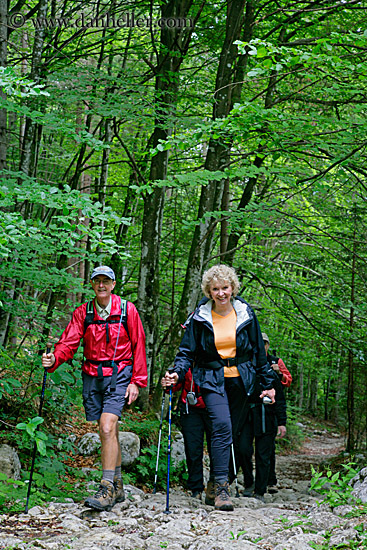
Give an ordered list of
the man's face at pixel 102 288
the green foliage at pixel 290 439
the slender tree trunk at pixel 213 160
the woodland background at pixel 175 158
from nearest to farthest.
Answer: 1. the man's face at pixel 102 288
2. the woodland background at pixel 175 158
3. the slender tree trunk at pixel 213 160
4. the green foliage at pixel 290 439

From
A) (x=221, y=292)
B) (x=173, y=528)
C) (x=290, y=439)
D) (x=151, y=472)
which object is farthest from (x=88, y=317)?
(x=290, y=439)

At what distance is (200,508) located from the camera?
16.6 feet

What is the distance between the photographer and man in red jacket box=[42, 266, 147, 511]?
494 cm

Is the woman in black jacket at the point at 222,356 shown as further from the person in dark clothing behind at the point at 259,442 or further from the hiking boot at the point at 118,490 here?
the person in dark clothing behind at the point at 259,442

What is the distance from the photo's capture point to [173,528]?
418cm

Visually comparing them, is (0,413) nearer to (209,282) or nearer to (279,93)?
(209,282)

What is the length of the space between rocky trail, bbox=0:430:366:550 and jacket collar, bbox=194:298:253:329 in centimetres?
171

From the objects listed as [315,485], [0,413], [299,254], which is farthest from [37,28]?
[299,254]

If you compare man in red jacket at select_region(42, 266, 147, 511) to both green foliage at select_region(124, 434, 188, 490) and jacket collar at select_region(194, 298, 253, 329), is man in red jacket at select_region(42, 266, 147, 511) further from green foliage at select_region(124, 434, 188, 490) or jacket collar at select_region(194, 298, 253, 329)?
green foliage at select_region(124, 434, 188, 490)

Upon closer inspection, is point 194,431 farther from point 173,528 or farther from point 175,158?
point 175,158

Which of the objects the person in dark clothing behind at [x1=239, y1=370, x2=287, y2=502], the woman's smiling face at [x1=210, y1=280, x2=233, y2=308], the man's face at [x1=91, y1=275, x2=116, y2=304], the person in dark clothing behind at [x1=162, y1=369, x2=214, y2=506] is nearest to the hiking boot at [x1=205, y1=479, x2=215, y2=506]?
the person in dark clothing behind at [x1=162, y1=369, x2=214, y2=506]

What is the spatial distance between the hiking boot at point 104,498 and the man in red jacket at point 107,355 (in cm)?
17

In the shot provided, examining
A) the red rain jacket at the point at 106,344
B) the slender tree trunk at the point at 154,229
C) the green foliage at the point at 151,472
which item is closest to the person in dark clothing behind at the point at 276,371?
the green foliage at the point at 151,472

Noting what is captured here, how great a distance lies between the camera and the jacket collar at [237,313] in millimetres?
5184
